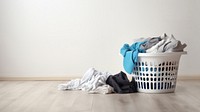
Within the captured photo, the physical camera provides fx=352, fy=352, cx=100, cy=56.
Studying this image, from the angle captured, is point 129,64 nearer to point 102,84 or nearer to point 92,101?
point 102,84

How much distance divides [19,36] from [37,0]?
42 cm

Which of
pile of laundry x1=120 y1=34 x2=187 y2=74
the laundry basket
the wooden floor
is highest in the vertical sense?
pile of laundry x1=120 y1=34 x2=187 y2=74

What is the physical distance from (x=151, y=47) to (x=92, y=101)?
68 cm

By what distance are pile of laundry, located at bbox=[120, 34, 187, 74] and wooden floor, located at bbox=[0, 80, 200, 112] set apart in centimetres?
26

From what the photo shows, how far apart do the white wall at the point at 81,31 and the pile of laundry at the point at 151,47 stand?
2.54 feet

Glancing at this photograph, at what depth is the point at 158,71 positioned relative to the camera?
2.69 metres

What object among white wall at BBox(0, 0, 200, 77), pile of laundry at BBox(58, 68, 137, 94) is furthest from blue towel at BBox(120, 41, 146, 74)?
white wall at BBox(0, 0, 200, 77)

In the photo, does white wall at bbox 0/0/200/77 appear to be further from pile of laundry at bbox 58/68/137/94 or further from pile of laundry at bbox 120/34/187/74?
pile of laundry at bbox 120/34/187/74

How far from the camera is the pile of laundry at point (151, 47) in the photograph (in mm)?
2691

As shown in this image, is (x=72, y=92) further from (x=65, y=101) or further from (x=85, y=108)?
(x=85, y=108)

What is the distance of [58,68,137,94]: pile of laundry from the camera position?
9.08 ft

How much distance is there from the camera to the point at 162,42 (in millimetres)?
2713

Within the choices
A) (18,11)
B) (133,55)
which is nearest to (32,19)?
(18,11)

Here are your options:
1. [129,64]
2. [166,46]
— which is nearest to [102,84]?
[129,64]
